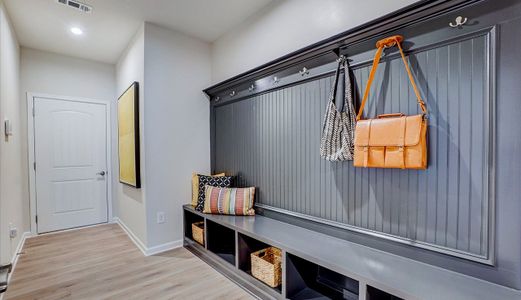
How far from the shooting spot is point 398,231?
1.57 metres

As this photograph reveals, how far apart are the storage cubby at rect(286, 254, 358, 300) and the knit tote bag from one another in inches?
31.6

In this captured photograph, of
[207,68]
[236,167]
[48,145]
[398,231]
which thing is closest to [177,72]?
[207,68]

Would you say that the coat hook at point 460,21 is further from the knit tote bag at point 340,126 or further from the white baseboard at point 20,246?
the white baseboard at point 20,246

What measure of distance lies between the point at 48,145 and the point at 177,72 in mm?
2288

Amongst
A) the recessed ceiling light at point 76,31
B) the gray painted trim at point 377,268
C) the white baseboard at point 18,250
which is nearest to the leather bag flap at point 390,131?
the gray painted trim at point 377,268

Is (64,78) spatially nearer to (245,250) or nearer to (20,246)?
(20,246)

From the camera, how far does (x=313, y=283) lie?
1.97 meters

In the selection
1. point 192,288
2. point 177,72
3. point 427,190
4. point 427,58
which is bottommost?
point 192,288

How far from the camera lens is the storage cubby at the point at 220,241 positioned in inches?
105

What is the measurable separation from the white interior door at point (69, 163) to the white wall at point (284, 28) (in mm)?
2239

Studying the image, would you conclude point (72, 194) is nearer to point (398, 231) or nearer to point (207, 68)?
A: point (207, 68)

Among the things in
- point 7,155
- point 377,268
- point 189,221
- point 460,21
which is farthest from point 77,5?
point 377,268

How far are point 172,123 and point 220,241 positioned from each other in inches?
58.5

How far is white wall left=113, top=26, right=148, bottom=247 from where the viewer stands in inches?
114
